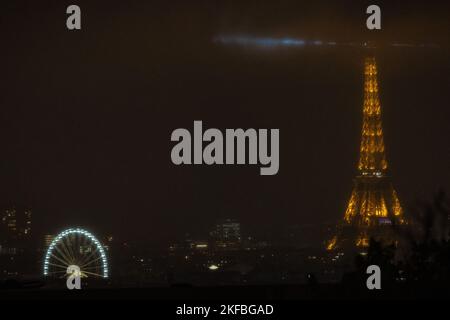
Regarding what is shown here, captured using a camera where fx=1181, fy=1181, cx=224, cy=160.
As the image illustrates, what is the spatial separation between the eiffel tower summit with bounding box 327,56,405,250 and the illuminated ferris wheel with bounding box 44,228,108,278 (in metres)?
29.1

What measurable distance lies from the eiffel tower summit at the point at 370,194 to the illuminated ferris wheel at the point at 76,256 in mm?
29105

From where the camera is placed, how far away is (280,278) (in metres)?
59.3

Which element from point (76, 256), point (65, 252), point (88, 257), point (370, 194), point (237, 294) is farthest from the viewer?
point (370, 194)

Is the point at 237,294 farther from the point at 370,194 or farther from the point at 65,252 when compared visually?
the point at 370,194

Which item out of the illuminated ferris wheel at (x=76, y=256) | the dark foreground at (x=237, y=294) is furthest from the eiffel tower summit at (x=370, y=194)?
the dark foreground at (x=237, y=294)

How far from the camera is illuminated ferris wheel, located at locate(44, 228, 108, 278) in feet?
166

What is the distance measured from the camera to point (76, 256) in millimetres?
52406

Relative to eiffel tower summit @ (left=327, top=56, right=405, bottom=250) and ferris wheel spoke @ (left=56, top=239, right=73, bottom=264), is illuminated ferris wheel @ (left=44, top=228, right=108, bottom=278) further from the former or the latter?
eiffel tower summit @ (left=327, top=56, right=405, bottom=250)

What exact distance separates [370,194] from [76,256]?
33222mm

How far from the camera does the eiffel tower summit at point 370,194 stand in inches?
3135

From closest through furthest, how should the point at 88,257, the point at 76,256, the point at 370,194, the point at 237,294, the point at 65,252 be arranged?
the point at 237,294 < the point at 65,252 < the point at 88,257 < the point at 76,256 < the point at 370,194

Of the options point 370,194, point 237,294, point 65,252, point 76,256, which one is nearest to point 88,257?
point 76,256

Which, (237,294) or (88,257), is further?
(88,257)
